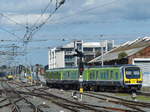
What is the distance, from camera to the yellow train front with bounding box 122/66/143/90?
40.6 meters

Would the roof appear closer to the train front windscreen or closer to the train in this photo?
the train

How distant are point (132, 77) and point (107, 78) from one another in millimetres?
3209

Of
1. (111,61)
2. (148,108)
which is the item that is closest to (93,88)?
(111,61)

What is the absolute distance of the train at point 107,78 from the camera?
4081 cm

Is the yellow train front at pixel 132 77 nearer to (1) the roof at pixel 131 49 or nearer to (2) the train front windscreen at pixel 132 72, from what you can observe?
(2) the train front windscreen at pixel 132 72

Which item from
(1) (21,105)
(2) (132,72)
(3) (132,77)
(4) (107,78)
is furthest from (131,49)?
(1) (21,105)

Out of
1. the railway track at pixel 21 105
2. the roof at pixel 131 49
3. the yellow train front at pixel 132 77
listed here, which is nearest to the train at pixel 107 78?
the yellow train front at pixel 132 77

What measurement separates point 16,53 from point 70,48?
9381cm

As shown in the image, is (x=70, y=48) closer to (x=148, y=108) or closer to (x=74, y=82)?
(x=74, y=82)

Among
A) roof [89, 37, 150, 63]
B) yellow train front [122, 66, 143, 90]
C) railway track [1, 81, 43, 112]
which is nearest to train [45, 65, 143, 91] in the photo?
yellow train front [122, 66, 143, 90]

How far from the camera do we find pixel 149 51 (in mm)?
57969

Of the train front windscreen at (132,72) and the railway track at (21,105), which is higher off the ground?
the train front windscreen at (132,72)

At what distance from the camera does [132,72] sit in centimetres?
4112

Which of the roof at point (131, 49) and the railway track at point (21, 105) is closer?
the railway track at point (21, 105)
